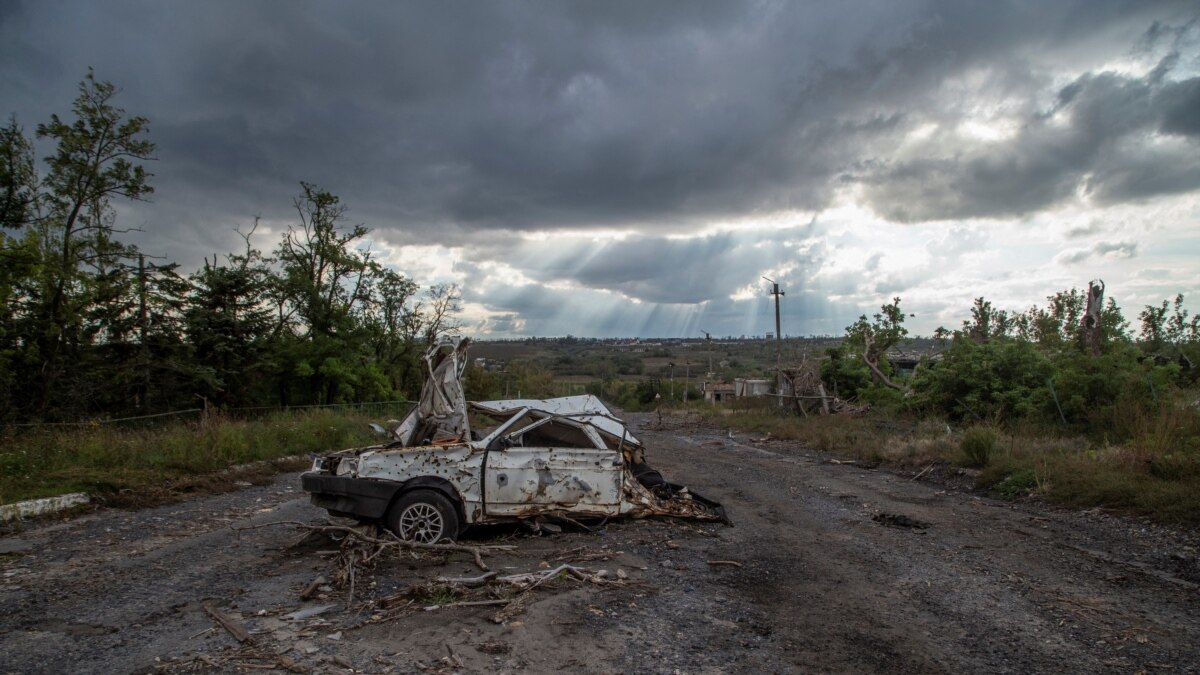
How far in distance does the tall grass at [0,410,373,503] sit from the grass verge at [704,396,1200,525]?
14163 mm

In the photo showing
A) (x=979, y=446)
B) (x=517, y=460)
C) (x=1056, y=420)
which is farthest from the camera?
(x=1056, y=420)

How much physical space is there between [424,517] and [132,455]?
26.0 feet

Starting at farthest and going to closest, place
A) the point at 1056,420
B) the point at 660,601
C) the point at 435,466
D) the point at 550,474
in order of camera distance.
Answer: the point at 1056,420 → the point at 550,474 → the point at 435,466 → the point at 660,601

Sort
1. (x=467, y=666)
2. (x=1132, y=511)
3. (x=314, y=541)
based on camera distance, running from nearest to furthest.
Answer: (x=467, y=666), (x=314, y=541), (x=1132, y=511)

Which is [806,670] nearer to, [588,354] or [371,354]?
[371,354]

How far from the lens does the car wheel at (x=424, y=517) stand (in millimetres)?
7082

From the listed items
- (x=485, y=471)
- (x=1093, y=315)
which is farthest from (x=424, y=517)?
(x=1093, y=315)

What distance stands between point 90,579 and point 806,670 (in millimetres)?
6329

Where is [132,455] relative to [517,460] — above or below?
below

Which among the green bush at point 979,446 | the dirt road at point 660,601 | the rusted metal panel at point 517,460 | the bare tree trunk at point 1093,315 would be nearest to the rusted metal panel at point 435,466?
the rusted metal panel at point 517,460

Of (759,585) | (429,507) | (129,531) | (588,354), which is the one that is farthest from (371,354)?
(588,354)

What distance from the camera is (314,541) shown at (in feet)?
24.9

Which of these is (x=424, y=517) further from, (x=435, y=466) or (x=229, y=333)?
(x=229, y=333)

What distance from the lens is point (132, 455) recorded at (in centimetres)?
1175
